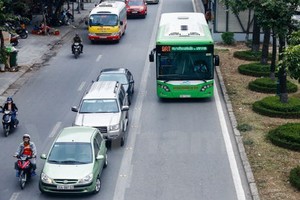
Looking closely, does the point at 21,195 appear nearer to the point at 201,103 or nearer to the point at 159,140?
the point at 159,140

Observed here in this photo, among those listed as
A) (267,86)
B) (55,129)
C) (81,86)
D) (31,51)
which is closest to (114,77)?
(81,86)

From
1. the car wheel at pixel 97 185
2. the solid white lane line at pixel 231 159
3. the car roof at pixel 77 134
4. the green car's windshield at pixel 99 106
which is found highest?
the car roof at pixel 77 134

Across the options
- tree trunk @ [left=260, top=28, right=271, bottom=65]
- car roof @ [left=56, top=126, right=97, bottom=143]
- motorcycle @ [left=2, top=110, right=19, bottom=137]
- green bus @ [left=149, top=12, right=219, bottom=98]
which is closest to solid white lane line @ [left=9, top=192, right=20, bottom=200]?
car roof @ [left=56, top=126, right=97, bottom=143]

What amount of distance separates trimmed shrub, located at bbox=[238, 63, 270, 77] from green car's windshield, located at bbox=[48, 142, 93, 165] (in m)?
17.0

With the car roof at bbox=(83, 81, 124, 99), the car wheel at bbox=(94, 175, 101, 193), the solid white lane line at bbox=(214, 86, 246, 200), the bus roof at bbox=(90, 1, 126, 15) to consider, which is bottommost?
the solid white lane line at bbox=(214, 86, 246, 200)

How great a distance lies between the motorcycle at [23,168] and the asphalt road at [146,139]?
12.3 inches

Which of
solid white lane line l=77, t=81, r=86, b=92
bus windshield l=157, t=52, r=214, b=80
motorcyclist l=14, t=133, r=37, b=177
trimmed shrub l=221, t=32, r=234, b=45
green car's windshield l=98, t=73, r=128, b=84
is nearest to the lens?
motorcyclist l=14, t=133, r=37, b=177

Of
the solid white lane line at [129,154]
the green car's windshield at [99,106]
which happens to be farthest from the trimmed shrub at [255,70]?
the green car's windshield at [99,106]

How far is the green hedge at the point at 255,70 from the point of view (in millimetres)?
37531

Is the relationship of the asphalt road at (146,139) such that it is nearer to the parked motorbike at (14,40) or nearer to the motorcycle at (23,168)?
the motorcycle at (23,168)

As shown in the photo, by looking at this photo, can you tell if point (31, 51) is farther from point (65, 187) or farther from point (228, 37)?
point (65, 187)

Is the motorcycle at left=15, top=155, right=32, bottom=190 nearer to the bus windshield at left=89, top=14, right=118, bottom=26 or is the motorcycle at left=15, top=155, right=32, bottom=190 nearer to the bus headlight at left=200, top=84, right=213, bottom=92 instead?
the bus headlight at left=200, top=84, right=213, bottom=92

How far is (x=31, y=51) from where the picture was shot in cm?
4644

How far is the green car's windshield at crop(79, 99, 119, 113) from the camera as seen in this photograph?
27281 millimetres
